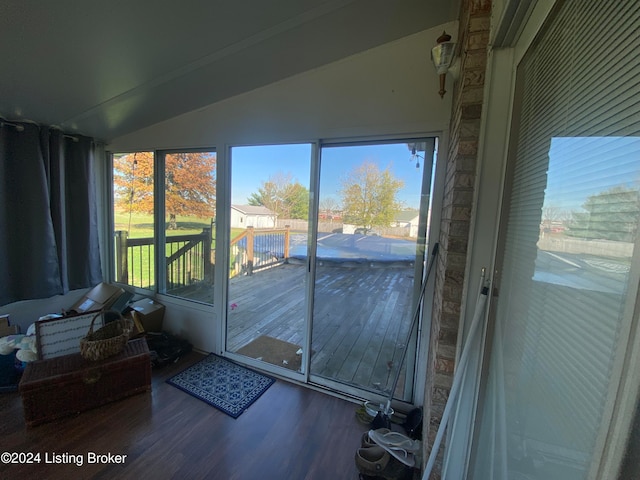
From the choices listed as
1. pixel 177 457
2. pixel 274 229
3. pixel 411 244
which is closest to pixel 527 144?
pixel 411 244

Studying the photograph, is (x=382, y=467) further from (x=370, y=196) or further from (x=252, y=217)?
(x=252, y=217)

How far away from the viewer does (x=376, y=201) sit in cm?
200

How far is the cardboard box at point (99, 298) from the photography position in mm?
2720

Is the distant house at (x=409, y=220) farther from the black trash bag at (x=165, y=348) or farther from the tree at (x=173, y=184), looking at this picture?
the black trash bag at (x=165, y=348)

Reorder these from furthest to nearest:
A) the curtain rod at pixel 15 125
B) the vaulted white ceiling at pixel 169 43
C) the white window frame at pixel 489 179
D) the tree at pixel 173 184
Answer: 1. the tree at pixel 173 184
2. the curtain rod at pixel 15 125
3. the vaulted white ceiling at pixel 169 43
4. the white window frame at pixel 489 179

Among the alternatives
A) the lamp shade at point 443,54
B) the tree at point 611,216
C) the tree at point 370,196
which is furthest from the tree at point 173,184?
the tree at point 611,216

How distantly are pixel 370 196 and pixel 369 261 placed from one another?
0.50 m

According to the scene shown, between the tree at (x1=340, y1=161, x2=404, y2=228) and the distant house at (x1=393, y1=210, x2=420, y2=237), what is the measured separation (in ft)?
0.14

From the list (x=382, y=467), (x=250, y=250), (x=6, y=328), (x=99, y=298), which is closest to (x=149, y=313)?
(x=99, y=298)

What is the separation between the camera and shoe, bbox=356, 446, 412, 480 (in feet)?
4.54

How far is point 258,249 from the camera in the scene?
8.26ft

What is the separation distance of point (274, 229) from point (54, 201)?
216 centimetres

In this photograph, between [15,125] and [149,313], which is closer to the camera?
[15,125]

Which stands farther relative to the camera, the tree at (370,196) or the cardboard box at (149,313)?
the cardboard box at (149,313)
